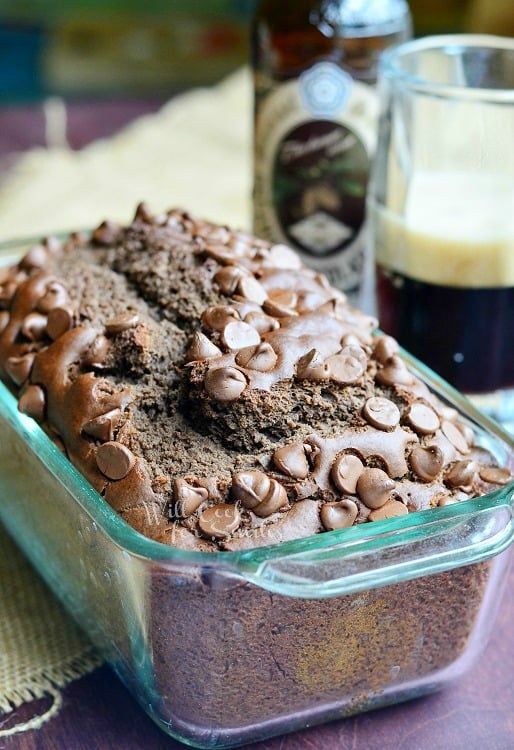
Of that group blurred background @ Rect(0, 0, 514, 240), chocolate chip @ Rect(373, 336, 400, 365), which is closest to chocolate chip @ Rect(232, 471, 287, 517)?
chocolate chip @ Rect(373, 336, 400, 365)

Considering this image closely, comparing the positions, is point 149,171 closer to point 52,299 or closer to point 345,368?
point 52,299

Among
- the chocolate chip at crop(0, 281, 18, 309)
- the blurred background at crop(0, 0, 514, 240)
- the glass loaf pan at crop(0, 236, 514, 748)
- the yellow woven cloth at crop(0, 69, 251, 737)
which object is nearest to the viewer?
the glass loaf pan at crop(0, 236, 514, 748)

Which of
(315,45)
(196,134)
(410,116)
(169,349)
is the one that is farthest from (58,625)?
(196,134)

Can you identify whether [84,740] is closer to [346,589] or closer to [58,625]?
[58,625]

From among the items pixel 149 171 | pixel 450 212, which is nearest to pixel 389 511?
pixel 450 212

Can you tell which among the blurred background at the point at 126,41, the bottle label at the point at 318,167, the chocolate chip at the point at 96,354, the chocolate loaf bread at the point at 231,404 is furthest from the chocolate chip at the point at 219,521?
the blurred background at the point at 126,41

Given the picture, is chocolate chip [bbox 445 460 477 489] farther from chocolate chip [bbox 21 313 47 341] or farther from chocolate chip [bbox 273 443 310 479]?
chocolate chip [bbox 21 313 47 341]
